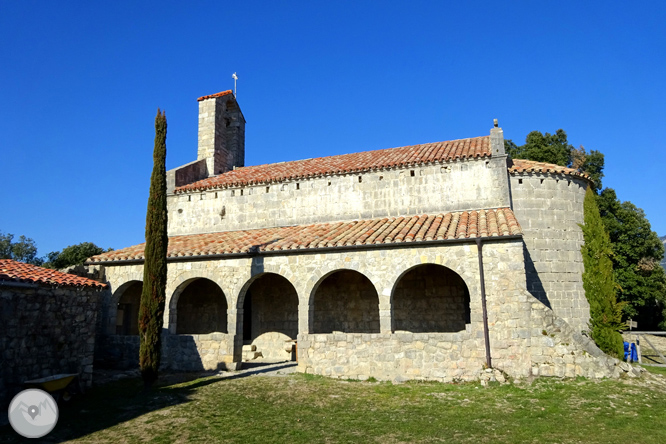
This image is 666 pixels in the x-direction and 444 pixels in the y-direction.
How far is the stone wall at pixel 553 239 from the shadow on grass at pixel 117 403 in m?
9.62

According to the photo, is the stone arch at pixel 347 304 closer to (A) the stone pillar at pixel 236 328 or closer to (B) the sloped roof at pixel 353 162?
(A) the stone pillar at pixel 236 328

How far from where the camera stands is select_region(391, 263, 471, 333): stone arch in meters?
15.7

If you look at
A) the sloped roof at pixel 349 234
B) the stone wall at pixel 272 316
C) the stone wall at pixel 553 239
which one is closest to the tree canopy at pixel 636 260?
the stone wall at pixel 553 239

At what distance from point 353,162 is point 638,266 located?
16.9 m

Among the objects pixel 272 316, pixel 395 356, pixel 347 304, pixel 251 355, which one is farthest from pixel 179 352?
pixel 395 356

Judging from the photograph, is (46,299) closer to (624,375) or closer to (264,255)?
(264,255)

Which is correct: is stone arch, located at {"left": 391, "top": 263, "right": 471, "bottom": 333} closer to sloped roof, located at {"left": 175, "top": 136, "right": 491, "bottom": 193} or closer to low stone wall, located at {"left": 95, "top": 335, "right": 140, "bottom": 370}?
sloped roof, located at {"left": 175, "top": 136, "right": 491, "bottom": 193}

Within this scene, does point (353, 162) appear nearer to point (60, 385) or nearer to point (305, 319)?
point (305, 319)

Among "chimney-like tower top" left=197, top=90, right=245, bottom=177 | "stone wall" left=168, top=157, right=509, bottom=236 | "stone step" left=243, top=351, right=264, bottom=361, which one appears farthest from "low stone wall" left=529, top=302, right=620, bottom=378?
"chimney-like tower top" left=197, top=90, right=245, bottom=177

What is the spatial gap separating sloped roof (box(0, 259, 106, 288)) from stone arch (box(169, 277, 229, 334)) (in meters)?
6.08

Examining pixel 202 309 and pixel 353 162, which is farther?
pixel 353 162

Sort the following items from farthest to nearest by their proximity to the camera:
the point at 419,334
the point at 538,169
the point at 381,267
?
the point at 538,169 → the point at 381,267 → the point at 419,334

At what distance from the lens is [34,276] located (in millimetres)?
11133

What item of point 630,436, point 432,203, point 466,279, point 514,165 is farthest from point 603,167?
point 630,436
